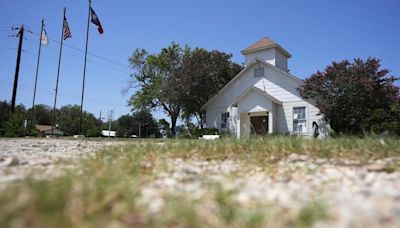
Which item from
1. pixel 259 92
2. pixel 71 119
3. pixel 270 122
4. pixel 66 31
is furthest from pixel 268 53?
pixel 71 119

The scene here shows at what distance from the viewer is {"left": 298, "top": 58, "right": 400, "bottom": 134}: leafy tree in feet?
47.8

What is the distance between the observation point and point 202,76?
2198 cm

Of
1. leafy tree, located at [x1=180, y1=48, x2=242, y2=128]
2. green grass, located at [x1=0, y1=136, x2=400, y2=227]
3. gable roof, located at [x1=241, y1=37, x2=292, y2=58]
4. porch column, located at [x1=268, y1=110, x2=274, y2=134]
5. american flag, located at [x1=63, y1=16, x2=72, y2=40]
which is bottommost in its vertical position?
green grass, located at [x1=0, y1=136, x2=400, y2=227]

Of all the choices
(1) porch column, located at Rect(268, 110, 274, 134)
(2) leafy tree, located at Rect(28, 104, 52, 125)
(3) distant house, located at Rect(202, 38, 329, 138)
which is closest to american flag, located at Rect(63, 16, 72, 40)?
(3) distant house, located at Rect(202, 38, 329, 138)

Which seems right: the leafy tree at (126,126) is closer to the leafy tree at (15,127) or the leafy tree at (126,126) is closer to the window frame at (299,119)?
the leafy tree at (15,127)

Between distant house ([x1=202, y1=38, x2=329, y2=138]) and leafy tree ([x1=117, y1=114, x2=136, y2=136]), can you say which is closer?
distant house ([x1=202, y1=38, x2=329, y2=138])

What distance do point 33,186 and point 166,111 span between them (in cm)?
2683

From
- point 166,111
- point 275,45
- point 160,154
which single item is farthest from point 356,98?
point 166,111

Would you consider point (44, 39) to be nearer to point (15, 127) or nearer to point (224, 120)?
point (15, 127)

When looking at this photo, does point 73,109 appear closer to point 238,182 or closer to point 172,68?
point 172,68

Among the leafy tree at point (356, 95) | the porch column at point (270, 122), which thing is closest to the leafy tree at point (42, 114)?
the porch column at point (270, 122)

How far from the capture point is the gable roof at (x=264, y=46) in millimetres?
20883

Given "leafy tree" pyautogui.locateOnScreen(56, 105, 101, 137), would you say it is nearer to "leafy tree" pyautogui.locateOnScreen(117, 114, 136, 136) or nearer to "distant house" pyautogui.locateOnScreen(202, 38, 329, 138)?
"leafy tree" pyautogui.locateOnScreen(117, 114, 136, 136)

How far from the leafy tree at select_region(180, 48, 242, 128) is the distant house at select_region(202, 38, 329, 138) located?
1.69m
